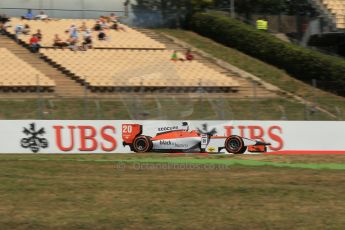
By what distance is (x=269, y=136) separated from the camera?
20.4 metres

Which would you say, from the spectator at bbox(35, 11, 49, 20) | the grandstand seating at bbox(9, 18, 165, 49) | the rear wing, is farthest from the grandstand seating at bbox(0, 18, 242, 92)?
the rear wing

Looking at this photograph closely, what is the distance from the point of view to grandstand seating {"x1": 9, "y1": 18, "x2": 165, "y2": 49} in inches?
1244

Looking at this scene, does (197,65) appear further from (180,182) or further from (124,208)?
(124,208)

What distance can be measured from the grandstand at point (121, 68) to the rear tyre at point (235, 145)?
6.36m

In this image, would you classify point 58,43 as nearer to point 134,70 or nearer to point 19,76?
point 134,70

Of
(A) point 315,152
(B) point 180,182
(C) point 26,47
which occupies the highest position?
(C) point 26,47

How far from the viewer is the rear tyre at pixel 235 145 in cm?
1897

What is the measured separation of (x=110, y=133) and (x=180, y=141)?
2.38m

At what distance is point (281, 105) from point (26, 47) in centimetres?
1387

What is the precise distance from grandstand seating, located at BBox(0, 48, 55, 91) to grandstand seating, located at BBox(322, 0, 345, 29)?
15.8 meters

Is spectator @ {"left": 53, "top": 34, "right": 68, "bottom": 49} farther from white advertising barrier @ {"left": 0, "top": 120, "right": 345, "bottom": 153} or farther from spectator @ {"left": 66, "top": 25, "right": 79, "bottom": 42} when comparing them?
white advertising barrier @ {"left": 0, "top": 120, "right": 345, "bottom": 153}

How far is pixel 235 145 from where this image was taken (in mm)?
19047

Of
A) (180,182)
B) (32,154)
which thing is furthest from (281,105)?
(180,182)

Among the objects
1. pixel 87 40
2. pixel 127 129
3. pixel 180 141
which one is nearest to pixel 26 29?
pixel 87 40
